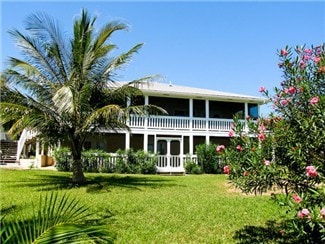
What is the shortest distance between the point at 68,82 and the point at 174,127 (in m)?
12.6

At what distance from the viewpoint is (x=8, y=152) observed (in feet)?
99.9

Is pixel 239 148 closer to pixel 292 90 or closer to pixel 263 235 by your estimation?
pixel 292 90

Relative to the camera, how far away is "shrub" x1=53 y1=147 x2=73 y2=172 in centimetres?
2180

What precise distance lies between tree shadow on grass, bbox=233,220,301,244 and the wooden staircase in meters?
25.8

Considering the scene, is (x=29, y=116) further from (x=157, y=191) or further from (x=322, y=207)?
(x=322, y=207)

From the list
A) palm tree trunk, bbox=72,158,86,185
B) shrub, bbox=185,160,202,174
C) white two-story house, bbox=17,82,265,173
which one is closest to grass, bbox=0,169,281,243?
palm tree trunk, bbox=72,158,86,185

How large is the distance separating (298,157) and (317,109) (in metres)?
0.70

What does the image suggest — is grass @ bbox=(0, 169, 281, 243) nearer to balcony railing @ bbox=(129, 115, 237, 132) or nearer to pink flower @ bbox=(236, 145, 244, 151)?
pink flower @ bbox=(236, 145, 244, 151)

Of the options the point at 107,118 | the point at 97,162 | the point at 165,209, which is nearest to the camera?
the point at 165,209

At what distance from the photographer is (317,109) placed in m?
4.53

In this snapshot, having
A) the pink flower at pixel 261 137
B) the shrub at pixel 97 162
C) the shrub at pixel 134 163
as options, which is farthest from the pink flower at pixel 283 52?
the shrub at pixel 97 162

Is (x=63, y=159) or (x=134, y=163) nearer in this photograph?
(x=63, y=159)

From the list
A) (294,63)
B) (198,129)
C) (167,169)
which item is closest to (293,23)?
(294,63)

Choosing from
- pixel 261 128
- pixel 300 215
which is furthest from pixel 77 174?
pixel 300 215
